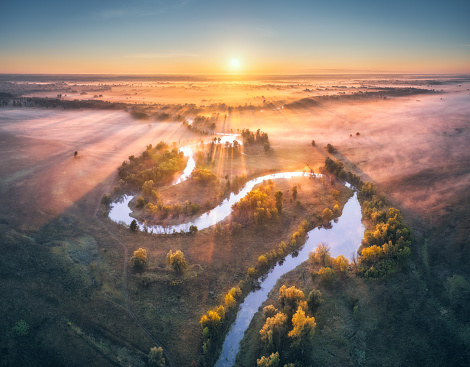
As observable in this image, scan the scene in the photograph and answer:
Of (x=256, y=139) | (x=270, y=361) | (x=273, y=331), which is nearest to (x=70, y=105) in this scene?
(x=256, y=139)

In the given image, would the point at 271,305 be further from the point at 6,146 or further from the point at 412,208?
the point at 6,146

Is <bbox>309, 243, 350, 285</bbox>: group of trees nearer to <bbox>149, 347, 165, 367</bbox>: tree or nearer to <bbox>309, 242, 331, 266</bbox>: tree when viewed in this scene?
<bbox>309, 242, 331, 266</bbox>: tree

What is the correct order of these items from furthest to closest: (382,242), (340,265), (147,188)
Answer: (147,188) → (382,242) → (340,265)

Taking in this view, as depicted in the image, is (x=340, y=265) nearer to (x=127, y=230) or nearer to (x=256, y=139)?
(x=127, y=230)

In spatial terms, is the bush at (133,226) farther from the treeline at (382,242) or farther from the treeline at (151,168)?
the treeline at (382,242)

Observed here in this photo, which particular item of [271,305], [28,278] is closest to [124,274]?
[28,278]

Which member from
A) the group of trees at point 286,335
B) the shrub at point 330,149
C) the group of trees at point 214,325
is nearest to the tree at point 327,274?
the group of trees at point 286,335
